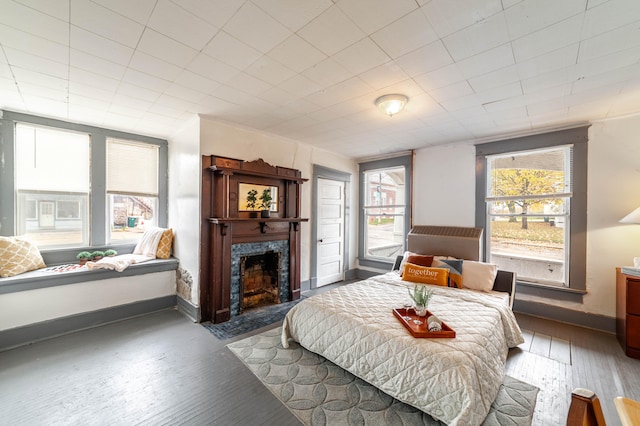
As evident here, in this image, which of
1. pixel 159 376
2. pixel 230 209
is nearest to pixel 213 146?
pixel 230 209

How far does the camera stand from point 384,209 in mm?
5363

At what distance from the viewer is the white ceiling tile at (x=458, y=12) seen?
4.94 ft

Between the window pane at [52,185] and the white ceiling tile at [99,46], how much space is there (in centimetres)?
226

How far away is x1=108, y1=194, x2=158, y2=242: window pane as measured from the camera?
3886mm

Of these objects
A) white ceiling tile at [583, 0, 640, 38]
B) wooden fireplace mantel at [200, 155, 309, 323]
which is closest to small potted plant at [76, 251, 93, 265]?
wooden fireplace mantel at [200, 155, 309, 323]

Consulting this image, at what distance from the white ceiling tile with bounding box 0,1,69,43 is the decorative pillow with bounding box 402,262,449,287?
3977 mm

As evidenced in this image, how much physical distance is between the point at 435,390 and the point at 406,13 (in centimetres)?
244

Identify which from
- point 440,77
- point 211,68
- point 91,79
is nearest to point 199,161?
point 91,79

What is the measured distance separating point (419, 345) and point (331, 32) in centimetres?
230

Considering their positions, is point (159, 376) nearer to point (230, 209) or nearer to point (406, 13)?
point (230, 209)

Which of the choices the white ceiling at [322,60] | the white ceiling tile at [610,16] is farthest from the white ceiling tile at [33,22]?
the white ceiling tile at [610,16]

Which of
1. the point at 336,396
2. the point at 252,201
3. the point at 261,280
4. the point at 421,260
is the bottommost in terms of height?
the point at 336,396

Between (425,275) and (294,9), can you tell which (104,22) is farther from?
(425,275)

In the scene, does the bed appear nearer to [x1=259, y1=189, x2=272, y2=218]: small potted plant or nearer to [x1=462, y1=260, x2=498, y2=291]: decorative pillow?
[x1=462, y1=260, x2=498, y2=291]: decorative pillow
